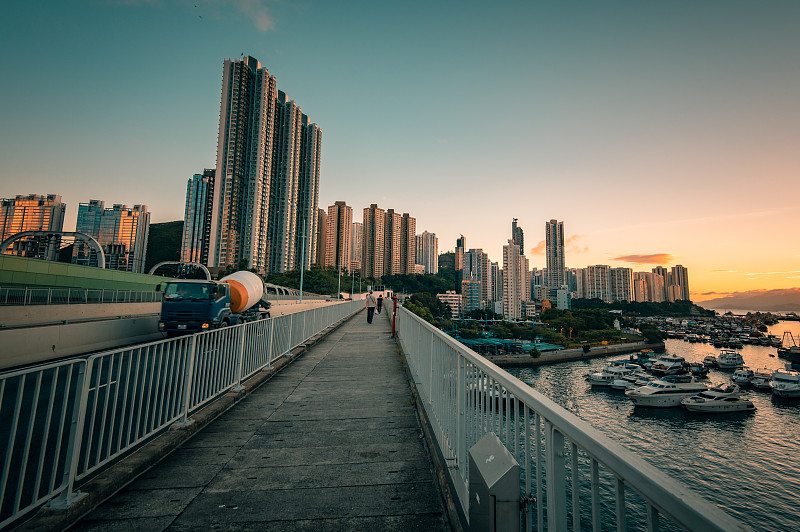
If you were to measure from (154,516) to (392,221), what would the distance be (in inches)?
6201

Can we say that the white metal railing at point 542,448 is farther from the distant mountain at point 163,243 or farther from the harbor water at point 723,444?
the distant mountain at point 163,243

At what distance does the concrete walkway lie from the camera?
2.93 meters

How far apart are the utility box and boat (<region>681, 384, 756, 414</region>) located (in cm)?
5092

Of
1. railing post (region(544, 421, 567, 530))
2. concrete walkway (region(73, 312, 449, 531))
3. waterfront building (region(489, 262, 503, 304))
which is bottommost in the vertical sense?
concrete walkway (region(73, 312, 449, 531))

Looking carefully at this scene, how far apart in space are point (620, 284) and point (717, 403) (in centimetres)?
17253

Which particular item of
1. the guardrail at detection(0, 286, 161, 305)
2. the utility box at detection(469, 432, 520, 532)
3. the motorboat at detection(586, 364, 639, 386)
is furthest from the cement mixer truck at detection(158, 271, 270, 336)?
the motorboat at detection(586, 364, 639, 386)

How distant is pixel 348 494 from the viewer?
329 centimetres

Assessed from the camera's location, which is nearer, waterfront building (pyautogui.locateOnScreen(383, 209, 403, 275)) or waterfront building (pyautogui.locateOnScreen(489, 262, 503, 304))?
waterfront building (pyautogui.locateOnScreen(383, 209, 403, 275))

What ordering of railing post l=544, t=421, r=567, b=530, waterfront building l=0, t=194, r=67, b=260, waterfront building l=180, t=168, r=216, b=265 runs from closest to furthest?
railing post l=544, t=421, r=567, b=530
waterfront building l=0, t=194, r=67, b=260
waterfront building l=180, t=168, r=216, b=265

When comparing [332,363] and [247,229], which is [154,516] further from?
[247,229]

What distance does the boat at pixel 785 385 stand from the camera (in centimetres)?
4579

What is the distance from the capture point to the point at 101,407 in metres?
6.39

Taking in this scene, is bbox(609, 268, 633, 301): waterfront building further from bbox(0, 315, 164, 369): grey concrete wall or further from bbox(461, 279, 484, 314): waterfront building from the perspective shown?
bbox(0, 315, 164, 369): grey concrete wall

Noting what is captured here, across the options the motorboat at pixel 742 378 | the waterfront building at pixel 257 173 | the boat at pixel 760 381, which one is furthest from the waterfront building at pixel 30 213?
the boat at pixel 760 381
